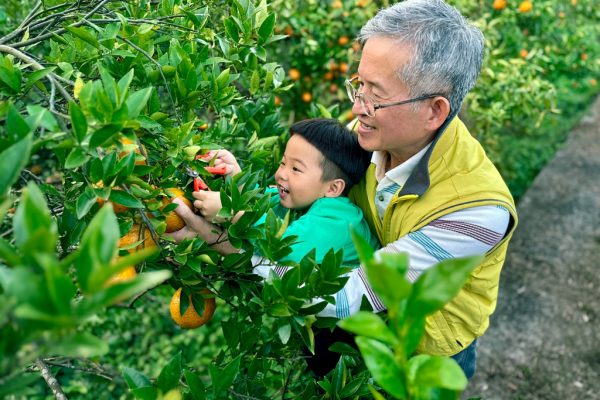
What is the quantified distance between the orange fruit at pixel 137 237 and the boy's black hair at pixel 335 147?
73 centimetres

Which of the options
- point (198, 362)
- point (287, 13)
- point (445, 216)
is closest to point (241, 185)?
point (445, 216)

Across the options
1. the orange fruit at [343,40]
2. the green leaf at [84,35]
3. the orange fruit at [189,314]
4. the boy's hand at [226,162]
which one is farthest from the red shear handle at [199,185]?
the orange fruit at [343,40]

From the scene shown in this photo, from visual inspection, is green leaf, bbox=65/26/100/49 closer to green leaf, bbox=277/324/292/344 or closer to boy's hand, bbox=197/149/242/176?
boy's hand, bbox=197/149/242/176

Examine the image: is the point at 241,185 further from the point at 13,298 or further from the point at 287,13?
the point at 287,13

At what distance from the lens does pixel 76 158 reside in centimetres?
96

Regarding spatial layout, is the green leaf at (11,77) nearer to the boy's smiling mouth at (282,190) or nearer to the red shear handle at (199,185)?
the red shear handle at (199,185)

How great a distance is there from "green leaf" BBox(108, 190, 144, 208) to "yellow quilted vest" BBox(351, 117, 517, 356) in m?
0.78

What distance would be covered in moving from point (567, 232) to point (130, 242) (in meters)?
3.89

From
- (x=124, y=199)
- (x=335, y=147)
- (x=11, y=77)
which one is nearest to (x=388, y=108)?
(x=335, y=147)

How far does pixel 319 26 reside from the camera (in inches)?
144

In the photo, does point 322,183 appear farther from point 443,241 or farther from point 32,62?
point 32,62

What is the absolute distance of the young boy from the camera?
5.71ft

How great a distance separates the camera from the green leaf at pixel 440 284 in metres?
0.65

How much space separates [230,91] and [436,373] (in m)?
0.97
